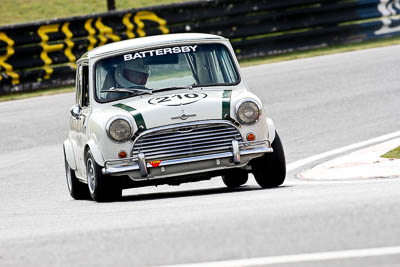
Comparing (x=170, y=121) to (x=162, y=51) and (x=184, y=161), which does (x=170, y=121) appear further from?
(x=162, y=51)

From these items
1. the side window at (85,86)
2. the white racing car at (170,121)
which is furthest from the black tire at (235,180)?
the side window at (85,86)

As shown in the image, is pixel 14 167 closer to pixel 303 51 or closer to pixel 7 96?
pixel 7 96

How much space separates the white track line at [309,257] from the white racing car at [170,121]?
362 centimetres

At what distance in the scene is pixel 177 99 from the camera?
8.83 metres

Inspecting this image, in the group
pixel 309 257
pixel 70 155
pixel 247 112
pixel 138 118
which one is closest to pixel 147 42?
pixel 138 118

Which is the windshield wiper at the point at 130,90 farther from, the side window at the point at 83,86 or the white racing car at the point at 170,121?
the side window at the point at 83,86

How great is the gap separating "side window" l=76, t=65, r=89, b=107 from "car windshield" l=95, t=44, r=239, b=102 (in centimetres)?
38

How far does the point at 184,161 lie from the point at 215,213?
1950mm

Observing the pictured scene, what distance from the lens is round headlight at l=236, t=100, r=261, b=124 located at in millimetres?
8664

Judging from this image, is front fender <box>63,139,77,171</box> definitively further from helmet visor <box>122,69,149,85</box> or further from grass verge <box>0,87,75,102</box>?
grass verge <box>0,87,75,102</box>

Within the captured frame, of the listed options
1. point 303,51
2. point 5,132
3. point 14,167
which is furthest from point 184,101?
point 303,51

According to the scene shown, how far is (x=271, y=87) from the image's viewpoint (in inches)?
654

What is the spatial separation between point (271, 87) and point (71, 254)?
11263 millimetres

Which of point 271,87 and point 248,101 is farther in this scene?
point 271,87
